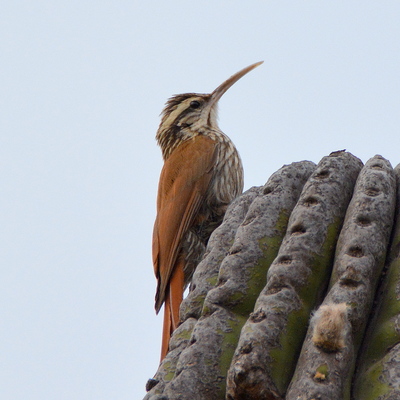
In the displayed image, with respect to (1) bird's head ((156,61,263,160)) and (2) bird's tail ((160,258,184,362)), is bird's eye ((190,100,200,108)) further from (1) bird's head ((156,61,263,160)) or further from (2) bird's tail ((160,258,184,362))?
(2) bird's tail ((160,258,184,362))

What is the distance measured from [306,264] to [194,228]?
10.3 feet

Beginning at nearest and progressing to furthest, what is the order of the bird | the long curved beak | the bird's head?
the bird, the bird's head, the long curved beak

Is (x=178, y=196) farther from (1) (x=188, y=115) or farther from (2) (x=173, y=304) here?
(1) (x=188, y=115)

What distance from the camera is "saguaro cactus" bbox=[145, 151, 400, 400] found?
267 cm

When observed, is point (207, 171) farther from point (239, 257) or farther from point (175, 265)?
point (239, 257)

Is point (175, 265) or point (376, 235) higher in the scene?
point (175, 265)

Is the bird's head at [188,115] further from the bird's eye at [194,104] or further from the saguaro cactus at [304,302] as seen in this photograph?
the saguaro cactus at [304,302]

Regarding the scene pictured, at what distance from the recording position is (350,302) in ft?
9.39

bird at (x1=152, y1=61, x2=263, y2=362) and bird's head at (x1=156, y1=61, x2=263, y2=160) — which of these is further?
bird's head at (x1=156, y1=61, x2=263, y2=160)

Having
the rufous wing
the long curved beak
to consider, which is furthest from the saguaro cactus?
the long curved beak

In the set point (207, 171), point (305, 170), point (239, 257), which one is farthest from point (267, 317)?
point (207, 171)

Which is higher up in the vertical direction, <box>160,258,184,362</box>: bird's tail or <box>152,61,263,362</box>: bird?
<box>152,61,263,362</box>: bird

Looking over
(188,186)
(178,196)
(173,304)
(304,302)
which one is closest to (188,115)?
(188,186)

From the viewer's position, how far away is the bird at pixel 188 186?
18.7 feet
